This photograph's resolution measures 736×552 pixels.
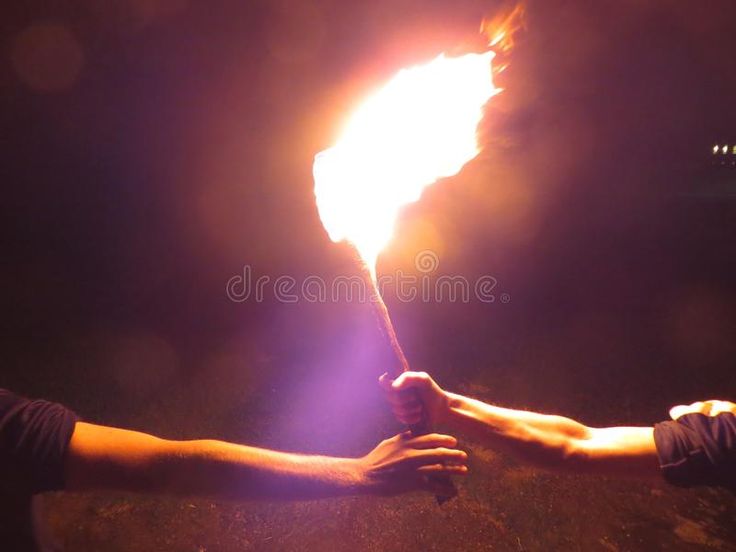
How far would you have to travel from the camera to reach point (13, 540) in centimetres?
164

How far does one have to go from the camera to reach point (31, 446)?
1.60 meters

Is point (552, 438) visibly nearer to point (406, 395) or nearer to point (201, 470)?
point (406, 395)

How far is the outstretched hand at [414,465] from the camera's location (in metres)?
1.65

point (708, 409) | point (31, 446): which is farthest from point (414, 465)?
point (708, 409)

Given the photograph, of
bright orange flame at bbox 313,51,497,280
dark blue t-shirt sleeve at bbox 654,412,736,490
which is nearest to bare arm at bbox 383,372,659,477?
dark blue t-shirt sleeve at bbox 654,412,736,490

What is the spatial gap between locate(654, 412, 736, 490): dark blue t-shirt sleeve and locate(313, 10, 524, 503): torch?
134 cm

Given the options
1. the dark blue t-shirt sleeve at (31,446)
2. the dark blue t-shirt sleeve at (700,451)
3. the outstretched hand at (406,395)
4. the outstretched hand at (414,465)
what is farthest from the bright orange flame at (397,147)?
the dark blue t-shirt sleeve at (700,451)

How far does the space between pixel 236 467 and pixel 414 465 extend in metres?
0.78

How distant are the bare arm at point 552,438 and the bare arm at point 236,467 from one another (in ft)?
1.33

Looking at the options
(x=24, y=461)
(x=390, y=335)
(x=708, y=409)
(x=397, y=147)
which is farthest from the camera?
(x=397, y=147)

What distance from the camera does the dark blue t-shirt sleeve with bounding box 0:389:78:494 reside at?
1.58 m

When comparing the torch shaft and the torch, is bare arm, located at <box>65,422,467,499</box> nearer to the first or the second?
the torch shaft

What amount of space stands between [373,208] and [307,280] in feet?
28.4

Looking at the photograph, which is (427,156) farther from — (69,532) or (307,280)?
(307,280)
